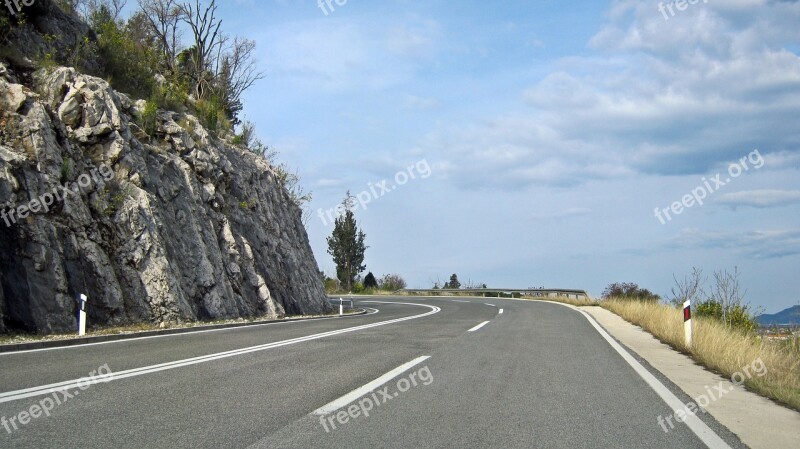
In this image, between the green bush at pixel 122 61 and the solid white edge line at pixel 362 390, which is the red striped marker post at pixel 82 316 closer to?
the solid white edge line at pixel 362 390

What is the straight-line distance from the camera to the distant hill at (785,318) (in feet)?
40.0

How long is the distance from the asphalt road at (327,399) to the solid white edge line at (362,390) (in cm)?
3

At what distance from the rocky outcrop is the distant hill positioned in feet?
46.7

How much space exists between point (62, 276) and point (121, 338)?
2.19m

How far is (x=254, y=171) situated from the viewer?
88.3ft

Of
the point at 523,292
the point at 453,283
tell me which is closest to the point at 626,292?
the point at 523,292

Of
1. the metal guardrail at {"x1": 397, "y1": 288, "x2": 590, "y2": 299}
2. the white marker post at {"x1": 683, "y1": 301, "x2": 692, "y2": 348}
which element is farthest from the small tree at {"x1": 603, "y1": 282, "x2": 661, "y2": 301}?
the white marker post at {"x1": 683, "y1": 301, "x2": 692, "y2": 348}

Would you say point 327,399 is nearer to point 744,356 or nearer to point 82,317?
point 744,356

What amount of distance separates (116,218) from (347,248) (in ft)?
135

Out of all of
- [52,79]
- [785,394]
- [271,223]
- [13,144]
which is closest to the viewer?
[785,394]

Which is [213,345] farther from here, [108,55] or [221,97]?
[221,97]

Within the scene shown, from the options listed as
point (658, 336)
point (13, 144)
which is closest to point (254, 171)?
point (13, 144)

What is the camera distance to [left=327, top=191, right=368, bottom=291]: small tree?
5703 cm

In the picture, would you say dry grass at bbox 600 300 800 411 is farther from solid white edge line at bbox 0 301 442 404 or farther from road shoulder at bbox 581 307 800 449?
solid white edge line at bbox 0 301 442 404
